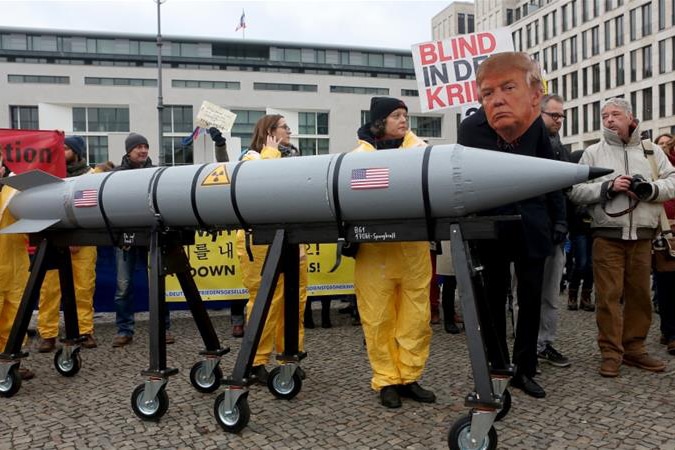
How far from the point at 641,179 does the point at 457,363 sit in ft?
6.92

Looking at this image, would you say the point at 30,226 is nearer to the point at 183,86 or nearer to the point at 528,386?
the point at 528,386

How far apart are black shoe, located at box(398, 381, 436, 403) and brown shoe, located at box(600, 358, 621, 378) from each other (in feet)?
4.84

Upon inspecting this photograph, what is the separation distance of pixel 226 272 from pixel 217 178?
11.8 ft

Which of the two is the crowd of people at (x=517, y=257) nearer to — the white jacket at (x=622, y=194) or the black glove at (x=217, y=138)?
the white jacket at (x=622, y=194)

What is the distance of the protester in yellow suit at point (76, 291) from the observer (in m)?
5.84

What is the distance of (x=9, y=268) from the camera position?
512cm

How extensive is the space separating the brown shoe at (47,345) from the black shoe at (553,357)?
4760 millimetres

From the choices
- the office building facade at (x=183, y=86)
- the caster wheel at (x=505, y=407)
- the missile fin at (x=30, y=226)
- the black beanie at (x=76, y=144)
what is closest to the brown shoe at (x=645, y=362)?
the caster wheel at (x=505, y=407)

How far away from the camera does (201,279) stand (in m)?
7.27

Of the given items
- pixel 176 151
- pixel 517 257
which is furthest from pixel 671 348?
pixel 176 151

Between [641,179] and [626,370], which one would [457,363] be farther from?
[641,179]

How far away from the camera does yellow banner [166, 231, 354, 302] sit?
7156mm

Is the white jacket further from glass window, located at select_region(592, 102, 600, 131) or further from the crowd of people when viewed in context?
glass window, located at select_region(592, 102, 600, 131)

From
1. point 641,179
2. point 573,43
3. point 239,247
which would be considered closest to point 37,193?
point 239,247
